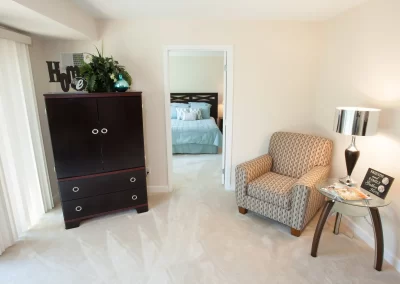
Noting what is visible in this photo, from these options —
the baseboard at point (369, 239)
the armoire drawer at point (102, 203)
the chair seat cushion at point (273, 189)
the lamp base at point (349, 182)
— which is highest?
the lamp base at point (349, 182)

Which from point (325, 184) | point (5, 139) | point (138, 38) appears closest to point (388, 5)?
point (325, 184)

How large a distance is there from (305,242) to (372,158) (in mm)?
1014

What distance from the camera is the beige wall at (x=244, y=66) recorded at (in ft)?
9.37

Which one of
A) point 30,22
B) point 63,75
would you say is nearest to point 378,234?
point 30,22

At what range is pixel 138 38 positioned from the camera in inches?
113

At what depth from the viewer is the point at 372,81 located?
85.6 inches

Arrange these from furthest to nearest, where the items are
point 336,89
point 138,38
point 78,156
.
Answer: point 138,38 → point 336,89 → point 78,156

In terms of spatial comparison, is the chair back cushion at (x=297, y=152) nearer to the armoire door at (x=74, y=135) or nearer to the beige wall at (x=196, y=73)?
the armoire door at (x=74, y=135)

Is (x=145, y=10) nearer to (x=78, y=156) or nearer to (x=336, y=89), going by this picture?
(x=78, y=156)

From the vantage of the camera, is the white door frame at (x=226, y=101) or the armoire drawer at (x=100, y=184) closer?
the armoire drawer at (x=100, y=184)

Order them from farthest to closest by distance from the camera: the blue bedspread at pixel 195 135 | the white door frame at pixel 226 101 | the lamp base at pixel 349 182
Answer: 1. the blue bedspread at pixel 195 135
2. the white door frame at pixel 226 101
3. the lamp base at pixel 349 182

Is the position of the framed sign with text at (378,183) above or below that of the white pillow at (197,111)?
below

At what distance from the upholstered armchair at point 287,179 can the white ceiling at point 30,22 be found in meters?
2.27

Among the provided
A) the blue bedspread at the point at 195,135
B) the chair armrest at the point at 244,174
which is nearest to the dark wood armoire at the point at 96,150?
the chair armrest at the point at 244,174
